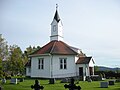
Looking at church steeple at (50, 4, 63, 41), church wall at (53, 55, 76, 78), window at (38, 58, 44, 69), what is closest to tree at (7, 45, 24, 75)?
church steeple at (50, 4, 63, 41)

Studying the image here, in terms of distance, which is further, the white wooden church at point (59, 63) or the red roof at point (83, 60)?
the red roof at point (83, 60)

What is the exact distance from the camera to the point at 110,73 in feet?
142

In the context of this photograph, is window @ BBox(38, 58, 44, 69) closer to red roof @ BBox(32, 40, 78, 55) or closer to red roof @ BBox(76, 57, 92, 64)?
red roof @ BBox(32, 40, 78, 55)

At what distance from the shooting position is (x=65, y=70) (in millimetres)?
35812

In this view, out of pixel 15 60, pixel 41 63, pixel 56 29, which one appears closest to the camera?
pixel 41 63

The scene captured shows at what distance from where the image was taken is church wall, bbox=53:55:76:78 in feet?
116

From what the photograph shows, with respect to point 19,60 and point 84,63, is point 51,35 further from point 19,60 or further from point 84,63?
point 19,60

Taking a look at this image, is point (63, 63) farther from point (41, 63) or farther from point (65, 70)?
point (41, 63)

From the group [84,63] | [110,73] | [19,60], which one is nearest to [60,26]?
[84,63]

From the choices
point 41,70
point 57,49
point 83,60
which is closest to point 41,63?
point 41,70

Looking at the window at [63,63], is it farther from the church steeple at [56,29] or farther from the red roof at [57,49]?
the church steeple at [56,29]

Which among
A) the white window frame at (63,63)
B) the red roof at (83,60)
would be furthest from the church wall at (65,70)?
the red roof at (83,60)

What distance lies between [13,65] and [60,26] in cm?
2070

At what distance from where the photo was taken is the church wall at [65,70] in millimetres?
35281
